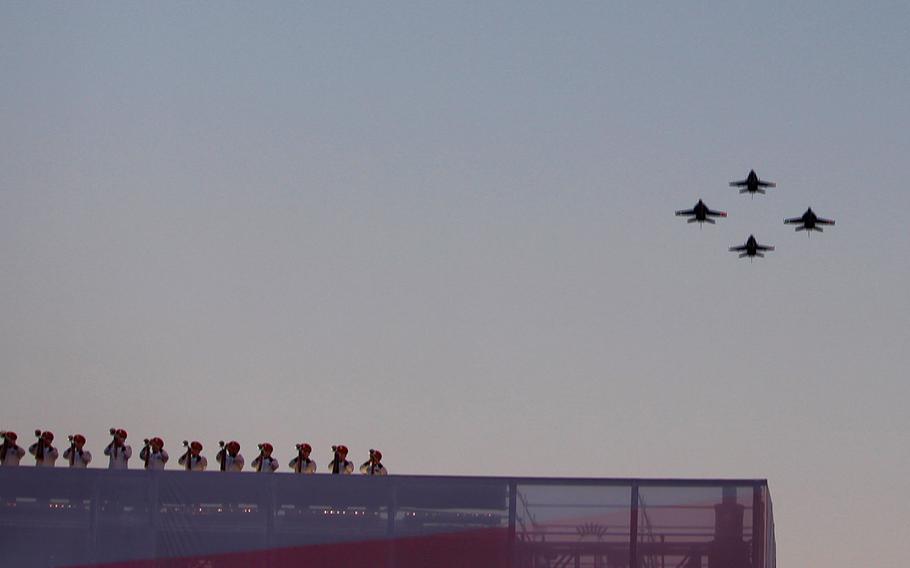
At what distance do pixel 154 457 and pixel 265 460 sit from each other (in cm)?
339

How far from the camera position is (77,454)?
2267 inches

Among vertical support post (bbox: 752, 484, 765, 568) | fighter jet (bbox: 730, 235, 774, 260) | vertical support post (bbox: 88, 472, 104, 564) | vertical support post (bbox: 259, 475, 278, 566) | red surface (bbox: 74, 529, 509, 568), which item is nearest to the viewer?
vertical support post (bbox: 752, 484, 765, 568)

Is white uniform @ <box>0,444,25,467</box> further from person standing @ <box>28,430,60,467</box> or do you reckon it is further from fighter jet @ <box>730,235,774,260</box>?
fighter jet @ <box>730,235,774,260</box>

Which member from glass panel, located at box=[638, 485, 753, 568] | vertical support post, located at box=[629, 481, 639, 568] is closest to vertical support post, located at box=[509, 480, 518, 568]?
vertical support post, located at box=[629, 481, 639, 568]

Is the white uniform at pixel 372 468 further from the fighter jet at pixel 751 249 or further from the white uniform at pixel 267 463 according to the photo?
the fighter jet at pixel 751 249

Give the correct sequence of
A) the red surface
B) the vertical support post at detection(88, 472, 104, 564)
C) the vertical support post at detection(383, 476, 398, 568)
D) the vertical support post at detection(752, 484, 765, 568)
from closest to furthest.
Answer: the vertical support post at detection(752, 484, 765, 568) → the red surface → the vertical support post at detection(383, 476, 398, 568) → the vertical support post at detection(88, 472, 104, 564)

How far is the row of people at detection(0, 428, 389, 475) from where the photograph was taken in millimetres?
57438

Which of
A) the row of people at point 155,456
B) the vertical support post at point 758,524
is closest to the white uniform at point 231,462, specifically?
the row of people at point 155,456

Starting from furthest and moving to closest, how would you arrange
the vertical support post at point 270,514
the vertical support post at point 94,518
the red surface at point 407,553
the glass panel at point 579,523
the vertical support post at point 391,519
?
the vertical support post at point 94,518, the vertical support post at point 270,514, the vertical support post at point 391,519, the red surface at point 407,553, the glass panel at point 579,523

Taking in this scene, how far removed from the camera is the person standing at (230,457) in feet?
189

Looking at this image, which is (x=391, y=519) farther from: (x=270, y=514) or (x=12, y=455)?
(x=12, y=455)

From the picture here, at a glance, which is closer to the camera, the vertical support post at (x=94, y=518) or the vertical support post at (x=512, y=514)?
the vertical support post at (x=512, y=514)

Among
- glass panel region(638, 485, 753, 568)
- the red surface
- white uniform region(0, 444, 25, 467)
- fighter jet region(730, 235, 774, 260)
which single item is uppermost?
fighter jet region(730, 235, 774, 260)

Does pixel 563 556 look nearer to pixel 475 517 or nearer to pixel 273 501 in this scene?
pixel 475 517
